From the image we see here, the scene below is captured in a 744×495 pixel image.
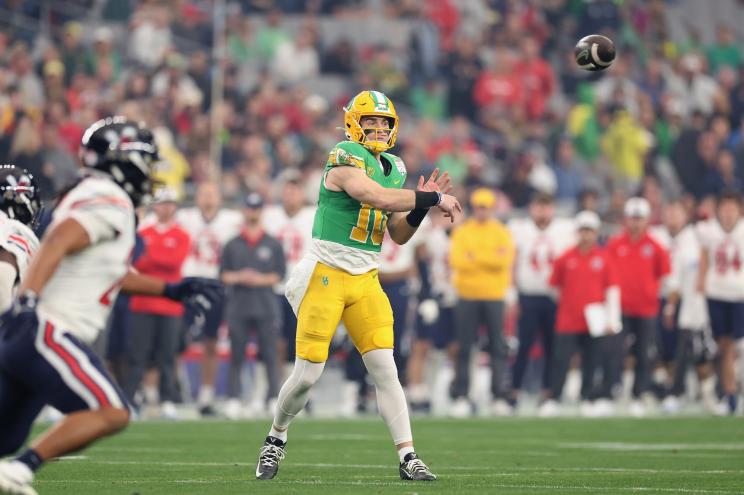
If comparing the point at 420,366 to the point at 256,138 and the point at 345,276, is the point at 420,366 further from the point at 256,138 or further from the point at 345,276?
the point at 345,276

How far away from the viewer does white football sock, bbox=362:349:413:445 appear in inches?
336

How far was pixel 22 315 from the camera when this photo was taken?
20.7ft

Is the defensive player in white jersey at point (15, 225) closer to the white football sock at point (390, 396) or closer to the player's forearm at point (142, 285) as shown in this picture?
the player's forearm at point (142, 285)

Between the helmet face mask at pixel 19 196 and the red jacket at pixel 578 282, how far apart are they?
8869 mm

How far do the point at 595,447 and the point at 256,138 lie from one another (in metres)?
9.98

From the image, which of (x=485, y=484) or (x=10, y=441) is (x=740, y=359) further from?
(x=10, y=441)

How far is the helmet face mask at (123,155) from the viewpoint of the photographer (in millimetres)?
6668

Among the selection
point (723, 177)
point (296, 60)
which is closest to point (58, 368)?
point (723, 177)

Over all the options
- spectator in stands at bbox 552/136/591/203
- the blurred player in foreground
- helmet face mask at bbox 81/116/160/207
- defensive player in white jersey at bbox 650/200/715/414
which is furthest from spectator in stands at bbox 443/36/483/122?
helmet face mask at bbox 81/116/160/207

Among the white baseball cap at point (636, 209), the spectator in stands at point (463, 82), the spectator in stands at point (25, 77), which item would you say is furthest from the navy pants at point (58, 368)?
the spectator in stands at point (463, 82)

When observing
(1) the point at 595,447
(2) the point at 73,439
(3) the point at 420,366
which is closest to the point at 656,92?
(3) the point at 420,366

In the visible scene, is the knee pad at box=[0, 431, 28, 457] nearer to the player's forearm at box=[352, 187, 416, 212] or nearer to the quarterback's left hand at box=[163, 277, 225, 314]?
the quarterback's left hand at box=[163, 277, 225, 314]

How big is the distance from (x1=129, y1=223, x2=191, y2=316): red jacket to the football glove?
8582 mm

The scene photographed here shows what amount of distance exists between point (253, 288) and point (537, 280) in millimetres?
3214
